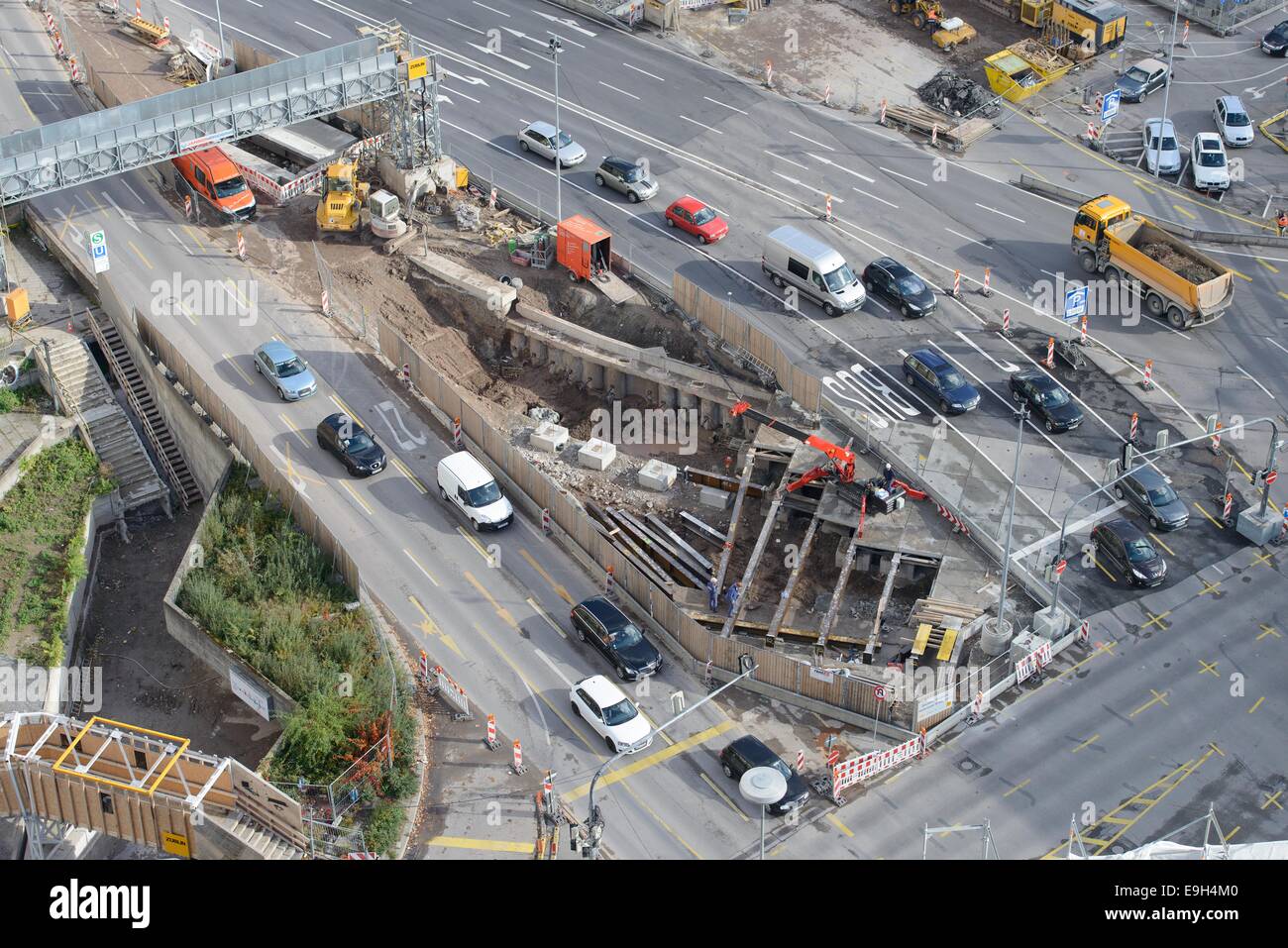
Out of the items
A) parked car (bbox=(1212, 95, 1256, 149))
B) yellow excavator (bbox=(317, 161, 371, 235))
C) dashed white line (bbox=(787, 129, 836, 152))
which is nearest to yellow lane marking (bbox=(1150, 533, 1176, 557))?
dashed white line (bbox=(787, 129, 836, 152))

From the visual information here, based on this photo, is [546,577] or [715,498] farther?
[715,498]

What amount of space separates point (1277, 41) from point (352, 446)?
194 feet

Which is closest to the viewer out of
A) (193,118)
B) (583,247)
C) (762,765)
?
(762,765)

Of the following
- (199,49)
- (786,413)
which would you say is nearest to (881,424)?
(786,413)

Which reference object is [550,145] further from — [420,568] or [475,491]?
[420,568]

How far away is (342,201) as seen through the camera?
83.4m

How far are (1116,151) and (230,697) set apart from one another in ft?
173

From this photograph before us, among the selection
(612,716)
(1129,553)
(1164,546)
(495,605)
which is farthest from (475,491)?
(1164,546)

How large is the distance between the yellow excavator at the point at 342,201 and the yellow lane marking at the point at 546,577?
24724 mm

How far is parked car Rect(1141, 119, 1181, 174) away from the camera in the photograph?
286ft

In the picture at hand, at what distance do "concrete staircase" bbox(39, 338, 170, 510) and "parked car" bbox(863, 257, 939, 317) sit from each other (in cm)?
3286

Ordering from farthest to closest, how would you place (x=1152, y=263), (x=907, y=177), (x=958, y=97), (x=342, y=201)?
(x=958, y=97) < (x=907, y=177) < (x=342, y=201) < (x=1152, y=263)

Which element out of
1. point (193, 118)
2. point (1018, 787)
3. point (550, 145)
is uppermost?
point (193, 118)

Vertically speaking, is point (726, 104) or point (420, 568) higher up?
point (726, 104)
